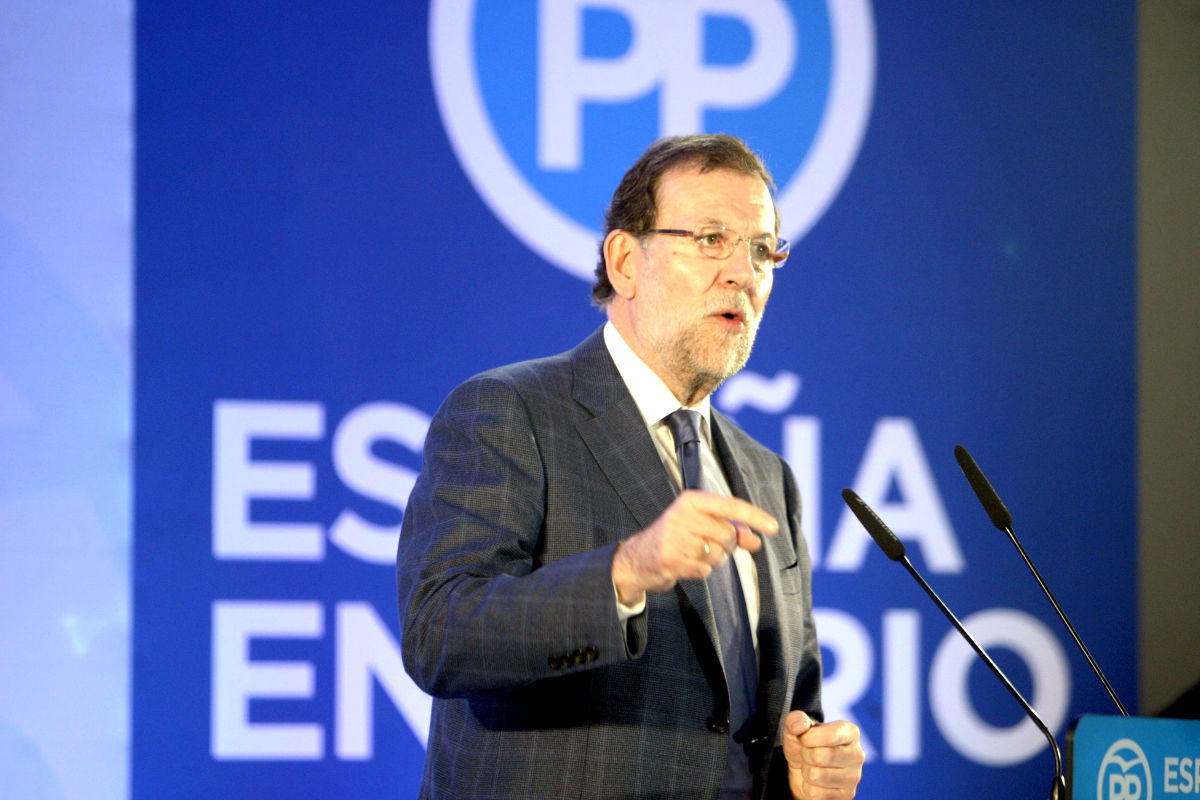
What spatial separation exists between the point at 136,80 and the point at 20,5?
0.34m

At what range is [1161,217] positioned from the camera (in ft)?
11.1

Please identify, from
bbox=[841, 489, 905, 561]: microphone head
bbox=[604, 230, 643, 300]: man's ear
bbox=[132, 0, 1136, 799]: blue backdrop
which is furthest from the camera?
bbox=[132, 0, 1136, 799]: blue backdrop

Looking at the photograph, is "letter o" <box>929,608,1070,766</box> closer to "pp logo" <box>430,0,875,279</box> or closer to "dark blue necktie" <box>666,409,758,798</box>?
"pp logo" <box>430,0,875,279</box>

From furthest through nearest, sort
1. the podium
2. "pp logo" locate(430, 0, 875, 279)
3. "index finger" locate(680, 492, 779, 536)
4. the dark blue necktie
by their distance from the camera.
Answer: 1. "pp logo" locate(430, 0, 875, 279)
2. the dark blue necktie
3. the podium
4. "index finger" locate(680, 492, 779, 536)

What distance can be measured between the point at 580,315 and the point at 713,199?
1126mm

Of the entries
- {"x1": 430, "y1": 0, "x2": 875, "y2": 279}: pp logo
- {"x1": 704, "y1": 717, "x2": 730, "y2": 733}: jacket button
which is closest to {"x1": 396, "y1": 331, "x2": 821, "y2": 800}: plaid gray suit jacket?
{"x1": 704, "y1": 717, "x2": 730, "y2": 733}: jacket button

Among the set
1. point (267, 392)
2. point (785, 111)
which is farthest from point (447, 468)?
point (785, 111)

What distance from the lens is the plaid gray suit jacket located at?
1481mm

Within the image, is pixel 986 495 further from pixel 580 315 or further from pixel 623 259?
pixel 580 315

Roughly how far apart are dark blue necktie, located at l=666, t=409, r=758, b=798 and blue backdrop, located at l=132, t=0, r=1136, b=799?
121cm

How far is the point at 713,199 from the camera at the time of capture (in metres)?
1.98

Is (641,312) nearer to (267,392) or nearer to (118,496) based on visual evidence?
(267,392)

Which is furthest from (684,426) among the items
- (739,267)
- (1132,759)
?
(1132,759)

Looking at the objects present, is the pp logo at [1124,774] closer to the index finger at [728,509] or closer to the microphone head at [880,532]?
the microphone head at [880,532]
